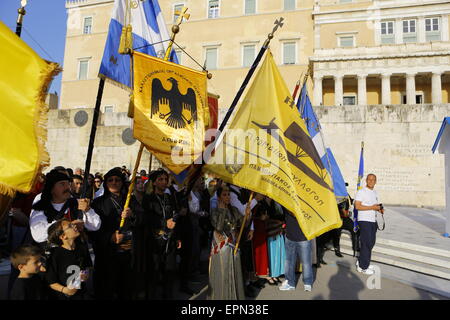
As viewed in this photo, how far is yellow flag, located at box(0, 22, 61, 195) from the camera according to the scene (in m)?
2.02

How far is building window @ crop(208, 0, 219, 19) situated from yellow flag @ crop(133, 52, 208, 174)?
105ft

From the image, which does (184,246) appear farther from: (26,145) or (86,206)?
(26,145)

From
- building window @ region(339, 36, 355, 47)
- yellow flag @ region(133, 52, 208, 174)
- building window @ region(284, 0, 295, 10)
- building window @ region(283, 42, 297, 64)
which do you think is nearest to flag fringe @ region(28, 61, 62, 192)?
yellow flag @ region(133, 52, 208, 174)

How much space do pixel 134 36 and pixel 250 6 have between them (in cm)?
3031

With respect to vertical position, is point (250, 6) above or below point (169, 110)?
above

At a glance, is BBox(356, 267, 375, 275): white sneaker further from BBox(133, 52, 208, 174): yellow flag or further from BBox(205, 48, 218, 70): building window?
BBox(205, 48, 218, 70): building window

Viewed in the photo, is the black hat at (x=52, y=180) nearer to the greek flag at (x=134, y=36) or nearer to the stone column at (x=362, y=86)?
the greek flag at (x=134, y=36)

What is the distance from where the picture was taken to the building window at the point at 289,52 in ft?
98.2

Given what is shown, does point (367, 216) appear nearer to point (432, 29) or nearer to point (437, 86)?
point (437, 86)

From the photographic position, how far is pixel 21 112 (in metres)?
2.16

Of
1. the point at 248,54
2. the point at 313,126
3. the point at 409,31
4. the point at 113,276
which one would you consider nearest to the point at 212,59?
the point at 248,54
